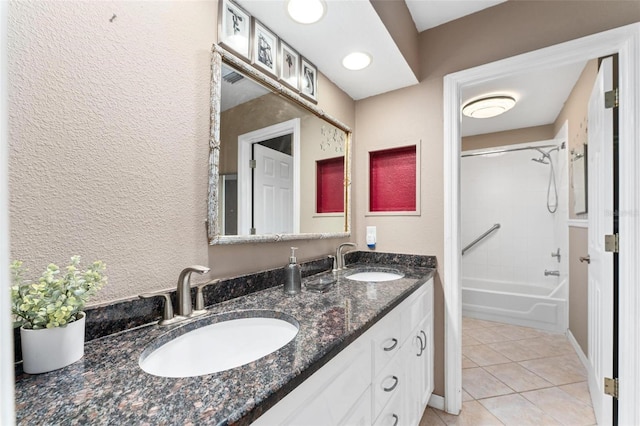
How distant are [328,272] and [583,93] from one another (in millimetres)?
2428

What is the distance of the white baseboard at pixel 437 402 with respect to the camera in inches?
67.9

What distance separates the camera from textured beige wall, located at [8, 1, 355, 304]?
65 centimetres

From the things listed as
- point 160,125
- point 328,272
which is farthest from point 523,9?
point 160,125

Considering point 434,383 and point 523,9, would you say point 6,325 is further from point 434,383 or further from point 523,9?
point 523,9

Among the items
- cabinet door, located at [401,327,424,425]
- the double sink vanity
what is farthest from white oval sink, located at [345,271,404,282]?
cabinet door, located at [401,327,424,425]

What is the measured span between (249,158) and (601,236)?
1860mm

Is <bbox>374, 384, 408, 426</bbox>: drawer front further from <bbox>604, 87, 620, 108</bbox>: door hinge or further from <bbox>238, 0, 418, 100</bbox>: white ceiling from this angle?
<bbox>604, 87, 620, 108</bbox>: door hinge

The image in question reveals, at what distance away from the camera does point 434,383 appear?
1762 millimetres

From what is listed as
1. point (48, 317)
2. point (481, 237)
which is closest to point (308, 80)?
point (48, 317)

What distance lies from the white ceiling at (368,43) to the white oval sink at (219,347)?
1284mm

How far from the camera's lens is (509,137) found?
11.7ft

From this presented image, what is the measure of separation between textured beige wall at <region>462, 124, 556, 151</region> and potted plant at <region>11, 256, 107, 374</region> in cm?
427

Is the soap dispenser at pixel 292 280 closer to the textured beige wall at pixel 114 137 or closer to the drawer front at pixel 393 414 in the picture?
the textured beige wall at pixel 114 137

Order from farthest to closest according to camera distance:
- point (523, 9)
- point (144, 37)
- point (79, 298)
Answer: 1. point (523, 9)
2. point (144, 37)
3. point (79, 298)
